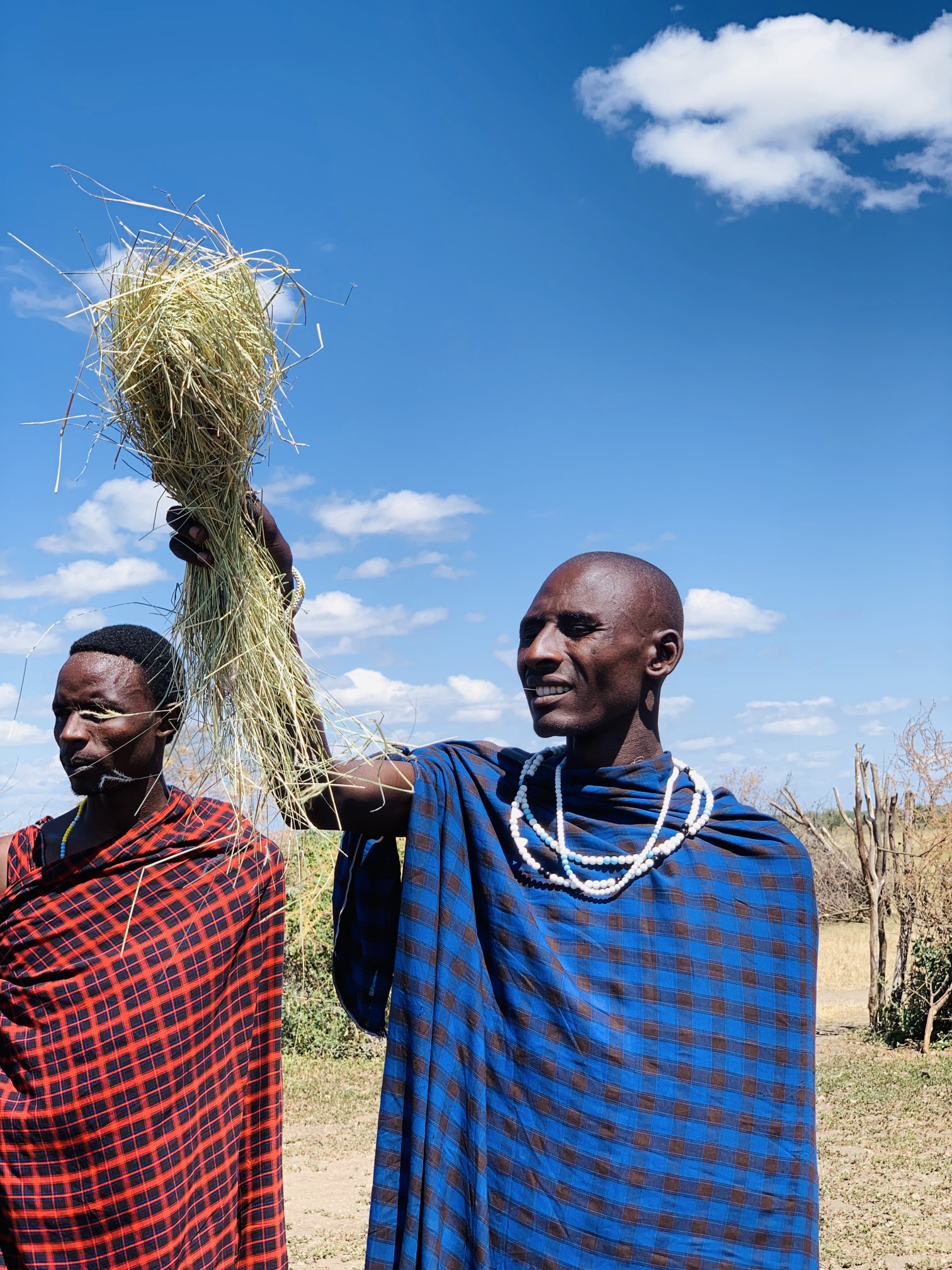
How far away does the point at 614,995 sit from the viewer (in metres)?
2.51

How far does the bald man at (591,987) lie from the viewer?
2.43m

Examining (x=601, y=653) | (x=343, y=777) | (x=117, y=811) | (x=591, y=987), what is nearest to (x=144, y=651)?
(x=117, y=811)

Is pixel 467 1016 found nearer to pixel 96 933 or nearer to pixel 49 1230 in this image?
pixel 96 933

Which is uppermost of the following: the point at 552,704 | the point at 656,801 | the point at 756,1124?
the point at 552,704

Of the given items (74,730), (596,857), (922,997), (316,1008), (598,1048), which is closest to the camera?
(598,1048)

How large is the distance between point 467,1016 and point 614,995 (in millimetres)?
309

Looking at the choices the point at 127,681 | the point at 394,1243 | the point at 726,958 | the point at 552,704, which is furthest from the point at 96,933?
the point at 726,958

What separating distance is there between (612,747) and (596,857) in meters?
0.27

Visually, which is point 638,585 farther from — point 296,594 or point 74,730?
point 74,730

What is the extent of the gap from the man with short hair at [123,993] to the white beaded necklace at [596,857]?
2.44 feet

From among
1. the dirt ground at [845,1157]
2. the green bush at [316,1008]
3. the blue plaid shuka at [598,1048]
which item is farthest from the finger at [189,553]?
the green bush at [316,1008]

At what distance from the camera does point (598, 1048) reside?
7.98ft

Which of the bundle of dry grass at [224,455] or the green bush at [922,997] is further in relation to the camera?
the green bush at [922,997]

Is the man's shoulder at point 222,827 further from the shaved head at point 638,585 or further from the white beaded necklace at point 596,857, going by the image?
the shaved head at point 638,585
